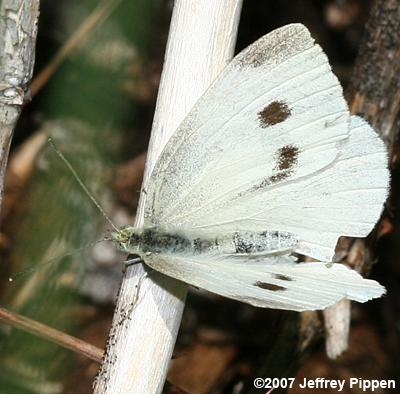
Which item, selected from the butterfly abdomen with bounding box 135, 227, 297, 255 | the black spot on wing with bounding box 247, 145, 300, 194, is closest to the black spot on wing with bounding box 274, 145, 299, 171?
the black spot on wing with bounding box 247, 145, 300, 194

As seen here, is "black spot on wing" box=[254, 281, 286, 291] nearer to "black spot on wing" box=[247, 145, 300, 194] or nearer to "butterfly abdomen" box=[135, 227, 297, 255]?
"butterfly abdomen" box=[135, 227, 297, 255]

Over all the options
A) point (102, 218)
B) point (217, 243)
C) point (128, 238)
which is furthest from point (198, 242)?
point (102, 218)

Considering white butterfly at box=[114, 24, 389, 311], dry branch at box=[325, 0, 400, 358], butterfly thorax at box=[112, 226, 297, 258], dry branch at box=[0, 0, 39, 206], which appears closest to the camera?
dry branch at box=[0, 0, 39, 206]

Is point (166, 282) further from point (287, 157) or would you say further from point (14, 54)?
point (14, 54)

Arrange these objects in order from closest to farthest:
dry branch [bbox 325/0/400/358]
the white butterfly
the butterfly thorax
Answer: the white butterfly, the butterfly thorax, dry branch [bbox 325/0/400/358]

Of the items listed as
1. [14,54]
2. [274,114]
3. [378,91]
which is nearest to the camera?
[14,54]

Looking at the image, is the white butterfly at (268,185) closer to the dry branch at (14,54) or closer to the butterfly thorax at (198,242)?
the butterfly thorax at (198,242)
